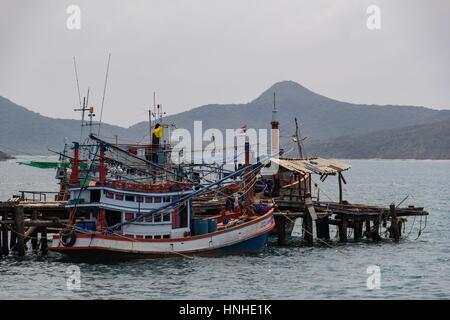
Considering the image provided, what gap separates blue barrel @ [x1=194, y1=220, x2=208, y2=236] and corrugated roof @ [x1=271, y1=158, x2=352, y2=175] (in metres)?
11.2

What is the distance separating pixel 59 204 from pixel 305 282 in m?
18.2

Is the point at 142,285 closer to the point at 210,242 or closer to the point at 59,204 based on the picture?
the point at 210,242

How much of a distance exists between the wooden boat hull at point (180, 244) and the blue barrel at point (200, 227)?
785 millimetres

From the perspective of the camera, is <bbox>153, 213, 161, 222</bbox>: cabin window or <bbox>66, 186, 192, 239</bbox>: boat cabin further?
<bbox>153, 213, 161, 222</bbox>: cabin window

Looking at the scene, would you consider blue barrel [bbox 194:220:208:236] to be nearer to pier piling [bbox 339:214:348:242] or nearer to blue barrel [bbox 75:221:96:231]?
blue barrel [bbox 75:221:96:231]

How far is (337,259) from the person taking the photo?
1793 inches

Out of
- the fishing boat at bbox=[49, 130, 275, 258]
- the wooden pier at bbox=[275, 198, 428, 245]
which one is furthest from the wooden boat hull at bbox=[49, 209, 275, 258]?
the wooden pier at bbox=[275, 198, 428, 245]

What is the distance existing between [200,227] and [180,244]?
209cm

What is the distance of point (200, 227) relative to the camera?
44.6 metres

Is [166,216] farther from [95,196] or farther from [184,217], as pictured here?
[95,196]

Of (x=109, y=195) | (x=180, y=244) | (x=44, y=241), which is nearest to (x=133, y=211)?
(x=109, y=195)

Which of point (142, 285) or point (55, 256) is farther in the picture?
point (55, 256)

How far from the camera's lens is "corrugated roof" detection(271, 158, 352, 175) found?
54000 mm
